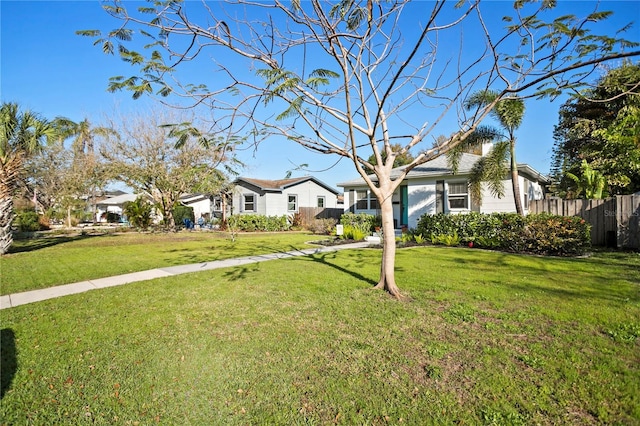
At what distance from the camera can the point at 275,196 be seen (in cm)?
2686

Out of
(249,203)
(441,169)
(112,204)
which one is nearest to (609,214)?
(441,169)

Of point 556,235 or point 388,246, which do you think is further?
point 556,235

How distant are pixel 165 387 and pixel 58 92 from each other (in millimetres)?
10335

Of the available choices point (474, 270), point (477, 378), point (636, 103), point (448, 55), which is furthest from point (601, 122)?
point (477, 378)

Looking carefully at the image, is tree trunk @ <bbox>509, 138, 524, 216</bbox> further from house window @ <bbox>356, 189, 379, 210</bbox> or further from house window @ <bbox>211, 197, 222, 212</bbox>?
house window @ <bbox>211, 197, 222, 212</bbox>

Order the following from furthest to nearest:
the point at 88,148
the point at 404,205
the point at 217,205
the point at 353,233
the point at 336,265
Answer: the point at 217,205
the point at 88,148
the point at 404,205
the point at 353,233
the point at 336,265

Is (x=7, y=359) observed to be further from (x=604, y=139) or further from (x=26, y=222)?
Result: (x=26, y=222)

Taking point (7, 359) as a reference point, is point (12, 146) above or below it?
above

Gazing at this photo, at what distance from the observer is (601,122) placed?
17859 millimetres

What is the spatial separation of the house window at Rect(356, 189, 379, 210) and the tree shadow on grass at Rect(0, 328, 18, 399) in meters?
17.2

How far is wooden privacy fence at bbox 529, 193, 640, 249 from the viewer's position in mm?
11352

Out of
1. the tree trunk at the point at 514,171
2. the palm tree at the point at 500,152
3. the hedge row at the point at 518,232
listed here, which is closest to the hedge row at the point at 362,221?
the hedge row at the point at 518,232

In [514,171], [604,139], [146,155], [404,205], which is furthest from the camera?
[146,155]

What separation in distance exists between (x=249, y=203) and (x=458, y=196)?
1694 centimetres
